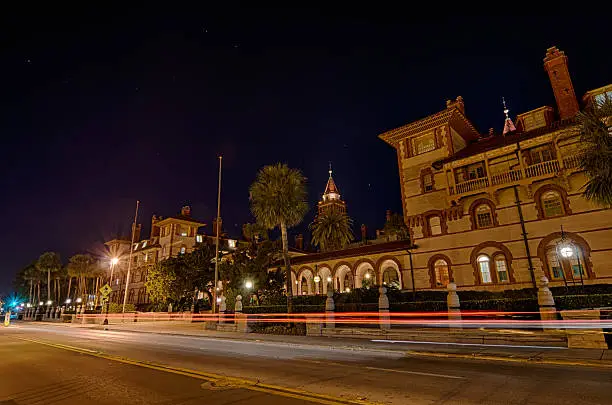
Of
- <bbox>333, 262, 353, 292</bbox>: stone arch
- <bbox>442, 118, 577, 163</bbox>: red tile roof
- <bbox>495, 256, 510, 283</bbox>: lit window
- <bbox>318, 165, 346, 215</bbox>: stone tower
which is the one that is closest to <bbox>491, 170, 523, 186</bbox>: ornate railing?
<bbox>442, 118, 577, 163</bbox>: red tile roof

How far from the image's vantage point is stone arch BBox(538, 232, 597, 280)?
22.2m

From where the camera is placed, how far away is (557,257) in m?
23.4

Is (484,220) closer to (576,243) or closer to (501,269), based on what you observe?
(501,269)

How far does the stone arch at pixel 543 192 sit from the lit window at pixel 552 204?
208mm

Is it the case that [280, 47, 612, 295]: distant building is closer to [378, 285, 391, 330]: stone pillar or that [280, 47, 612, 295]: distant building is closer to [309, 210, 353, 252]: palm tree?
[378, 285, 391, 330]: stone pillar

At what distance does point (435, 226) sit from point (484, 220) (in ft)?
12.5

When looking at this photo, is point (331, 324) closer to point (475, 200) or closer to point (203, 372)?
point (203, 372)

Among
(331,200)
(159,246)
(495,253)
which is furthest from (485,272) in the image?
(331,200)

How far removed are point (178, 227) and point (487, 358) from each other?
187 feet

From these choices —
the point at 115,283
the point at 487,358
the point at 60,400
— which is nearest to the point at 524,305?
the point at 487,358

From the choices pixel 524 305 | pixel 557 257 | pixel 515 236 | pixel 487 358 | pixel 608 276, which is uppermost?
pixel 515 236

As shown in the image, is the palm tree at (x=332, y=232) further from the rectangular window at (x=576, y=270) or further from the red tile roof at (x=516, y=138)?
the rectangular window at (x=576, y=270)

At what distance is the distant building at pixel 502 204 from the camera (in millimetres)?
22859

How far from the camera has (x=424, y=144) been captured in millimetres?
31250
